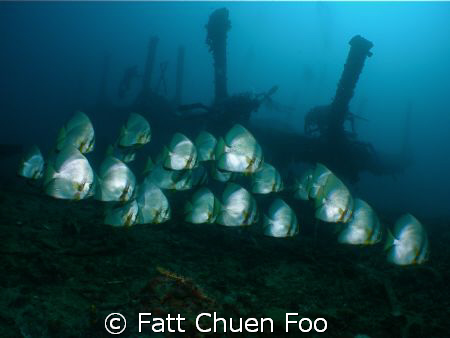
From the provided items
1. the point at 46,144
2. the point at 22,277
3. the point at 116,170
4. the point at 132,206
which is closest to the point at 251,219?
the point at 132,206

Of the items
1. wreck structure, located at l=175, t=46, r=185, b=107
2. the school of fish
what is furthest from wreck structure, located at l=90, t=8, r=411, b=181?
wreck structure, located at l=175, t=46, r=185, b=107

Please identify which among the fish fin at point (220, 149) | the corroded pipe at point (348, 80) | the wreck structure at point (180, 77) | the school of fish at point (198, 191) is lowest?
the school of fish at point (198, 191)

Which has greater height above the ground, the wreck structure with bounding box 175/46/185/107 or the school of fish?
the wreck structure with bounding box 175/46/185/107

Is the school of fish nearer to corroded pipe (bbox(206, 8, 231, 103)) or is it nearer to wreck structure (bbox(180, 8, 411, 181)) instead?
wreck structure (bbox(180, 8, 411, 181))

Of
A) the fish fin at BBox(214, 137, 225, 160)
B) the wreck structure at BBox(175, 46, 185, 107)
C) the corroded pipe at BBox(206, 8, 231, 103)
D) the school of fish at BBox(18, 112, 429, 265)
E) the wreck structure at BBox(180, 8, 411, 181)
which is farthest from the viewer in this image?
the wreck structure at BBox(175, 46, 185, 107)

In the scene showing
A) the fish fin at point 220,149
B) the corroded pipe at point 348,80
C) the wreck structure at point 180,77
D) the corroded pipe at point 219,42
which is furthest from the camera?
the wreck structure at point 180,77

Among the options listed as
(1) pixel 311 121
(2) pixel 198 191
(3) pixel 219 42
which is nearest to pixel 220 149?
(2) pixel 198 191

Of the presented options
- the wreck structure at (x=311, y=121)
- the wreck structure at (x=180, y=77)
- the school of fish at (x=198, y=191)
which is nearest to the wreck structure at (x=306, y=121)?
the wreck structure at (x=311, y=121)

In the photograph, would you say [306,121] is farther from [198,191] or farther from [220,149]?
[198,191]

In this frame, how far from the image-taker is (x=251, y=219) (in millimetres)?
4422

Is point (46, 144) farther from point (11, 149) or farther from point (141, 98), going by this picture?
point (11, 149)

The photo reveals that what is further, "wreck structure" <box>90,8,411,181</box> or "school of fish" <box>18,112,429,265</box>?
"wreck structure" <box>90,8,411,181</box>

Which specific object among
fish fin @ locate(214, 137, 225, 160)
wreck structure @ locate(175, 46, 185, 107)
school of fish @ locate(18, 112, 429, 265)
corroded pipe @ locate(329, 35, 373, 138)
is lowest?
school of fish @ locate(18, 112, 429, 265)

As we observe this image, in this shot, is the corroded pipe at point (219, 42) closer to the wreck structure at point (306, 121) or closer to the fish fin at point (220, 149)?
the wreck structure at point (306, 121)
